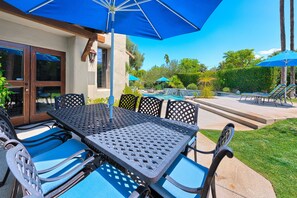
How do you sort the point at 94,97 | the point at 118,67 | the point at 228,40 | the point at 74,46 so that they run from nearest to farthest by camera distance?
the point at 74,46, the point at 94,97, the point at 118,67, the point at 228,40

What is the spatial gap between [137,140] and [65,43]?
239 inches

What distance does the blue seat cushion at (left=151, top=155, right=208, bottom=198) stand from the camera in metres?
Result: 1.55

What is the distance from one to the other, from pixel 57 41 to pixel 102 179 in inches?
239

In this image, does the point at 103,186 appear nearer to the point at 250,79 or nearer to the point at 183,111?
the point at 183,111

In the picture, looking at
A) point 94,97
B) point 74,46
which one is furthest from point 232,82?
point 74,46

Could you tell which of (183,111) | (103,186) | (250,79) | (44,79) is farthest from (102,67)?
(250,79)

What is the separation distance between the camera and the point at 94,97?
7.96 metres

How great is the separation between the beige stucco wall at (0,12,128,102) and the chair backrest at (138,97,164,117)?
12.1ft

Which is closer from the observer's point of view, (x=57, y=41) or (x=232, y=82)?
(x=57, y=41)

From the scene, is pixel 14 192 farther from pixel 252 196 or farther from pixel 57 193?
pixel 252 196

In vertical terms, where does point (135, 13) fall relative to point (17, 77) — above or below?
above

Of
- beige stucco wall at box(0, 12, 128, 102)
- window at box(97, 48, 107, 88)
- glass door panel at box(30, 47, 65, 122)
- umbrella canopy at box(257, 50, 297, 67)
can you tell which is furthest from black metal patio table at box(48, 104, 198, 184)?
umbrella canopy at box(257, 50, 297, 67)

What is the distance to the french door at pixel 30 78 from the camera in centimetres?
503

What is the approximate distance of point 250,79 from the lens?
1695cm
